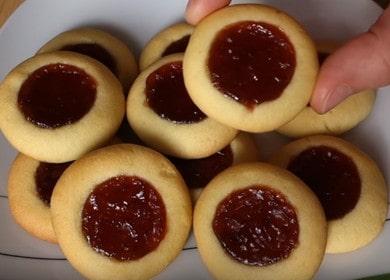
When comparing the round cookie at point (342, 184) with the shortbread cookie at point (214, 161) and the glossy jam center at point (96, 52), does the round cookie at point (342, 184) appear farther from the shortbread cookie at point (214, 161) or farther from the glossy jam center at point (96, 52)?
the glossy jam center at point (96, 52)

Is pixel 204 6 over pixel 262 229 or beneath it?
over

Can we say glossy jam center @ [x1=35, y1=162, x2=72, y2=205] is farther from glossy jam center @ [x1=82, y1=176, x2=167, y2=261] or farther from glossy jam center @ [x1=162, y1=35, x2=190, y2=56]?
glossy jam center @ [x1=162, y1=35, x2=190, y2=56]

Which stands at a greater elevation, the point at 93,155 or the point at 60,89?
the point at 60,89

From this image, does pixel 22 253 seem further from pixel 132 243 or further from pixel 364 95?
pixel 364 95

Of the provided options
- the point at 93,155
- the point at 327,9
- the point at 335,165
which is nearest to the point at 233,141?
the point at 335,165

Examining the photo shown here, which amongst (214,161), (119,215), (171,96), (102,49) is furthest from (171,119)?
(102,49)

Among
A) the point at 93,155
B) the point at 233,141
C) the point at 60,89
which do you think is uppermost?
the point at 60,89

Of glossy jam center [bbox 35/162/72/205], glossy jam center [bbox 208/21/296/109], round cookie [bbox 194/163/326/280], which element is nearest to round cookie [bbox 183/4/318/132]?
glossy jam center [bbox 208/21/296/109]

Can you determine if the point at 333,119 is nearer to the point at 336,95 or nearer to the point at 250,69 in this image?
the point at 336,95
